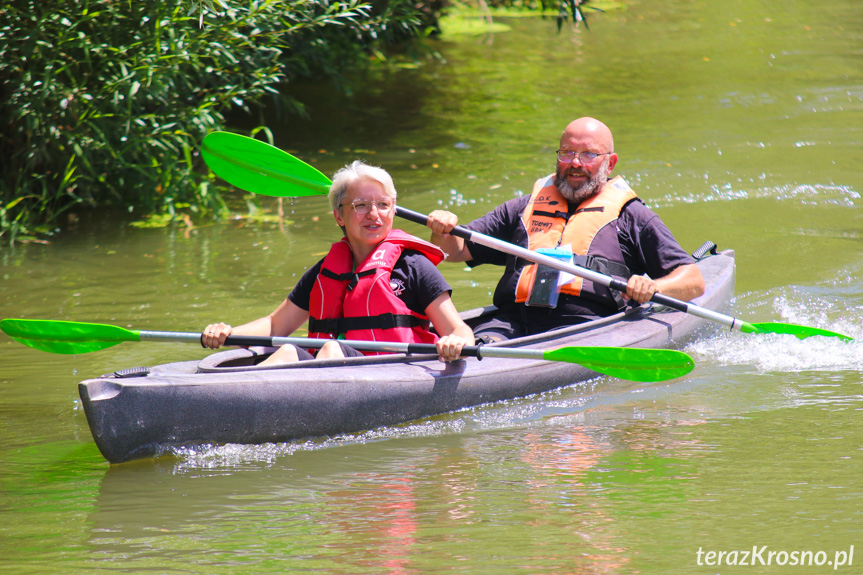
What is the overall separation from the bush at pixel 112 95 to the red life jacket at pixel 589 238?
2.89 m

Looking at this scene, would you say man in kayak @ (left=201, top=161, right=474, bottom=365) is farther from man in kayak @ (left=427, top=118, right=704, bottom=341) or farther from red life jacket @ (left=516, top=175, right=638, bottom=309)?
red life jacket @ (left=516, top=175, right=638, bottom=309)

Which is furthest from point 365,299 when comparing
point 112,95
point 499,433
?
point 112,95

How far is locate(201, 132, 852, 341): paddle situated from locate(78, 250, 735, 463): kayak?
0.41m

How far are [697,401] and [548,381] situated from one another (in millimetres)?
644

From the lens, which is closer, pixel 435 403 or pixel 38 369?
pixel 435 403

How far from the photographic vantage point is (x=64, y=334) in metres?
3.94

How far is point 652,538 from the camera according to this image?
274 cm

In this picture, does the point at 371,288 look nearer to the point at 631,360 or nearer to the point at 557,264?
the point at 557,264

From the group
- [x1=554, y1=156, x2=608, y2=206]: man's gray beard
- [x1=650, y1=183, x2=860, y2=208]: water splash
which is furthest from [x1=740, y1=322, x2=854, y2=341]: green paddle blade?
[x1=650, y1=183, x2=860, y2=208]: water splash

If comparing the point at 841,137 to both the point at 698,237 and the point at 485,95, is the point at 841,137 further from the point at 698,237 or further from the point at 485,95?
the point at 485,95

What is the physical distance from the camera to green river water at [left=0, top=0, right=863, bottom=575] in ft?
8.97

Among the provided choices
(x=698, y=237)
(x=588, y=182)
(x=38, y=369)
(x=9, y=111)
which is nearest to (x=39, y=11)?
(x=9, y=111)

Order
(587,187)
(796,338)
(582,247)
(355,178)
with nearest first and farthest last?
1. (355,178)
2. (582,247)
3. (587,187)
4. (796,338)

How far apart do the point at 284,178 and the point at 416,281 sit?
1.23 meters
